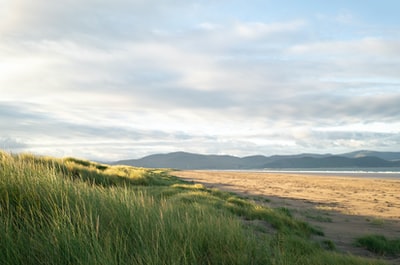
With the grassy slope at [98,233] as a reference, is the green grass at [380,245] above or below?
below

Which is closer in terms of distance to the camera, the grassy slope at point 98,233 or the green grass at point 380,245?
the grassy slope at point 98,233

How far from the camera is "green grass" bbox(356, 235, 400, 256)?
9.97 metres

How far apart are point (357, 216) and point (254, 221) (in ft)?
28.1

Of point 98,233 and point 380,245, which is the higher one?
point 98,233

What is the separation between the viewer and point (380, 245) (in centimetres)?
1027

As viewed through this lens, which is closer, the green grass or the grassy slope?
the grassy slope

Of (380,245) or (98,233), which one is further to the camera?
(380,245)

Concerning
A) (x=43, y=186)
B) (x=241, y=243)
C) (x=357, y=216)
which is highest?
(x=43, y=186)

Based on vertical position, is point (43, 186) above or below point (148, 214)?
above

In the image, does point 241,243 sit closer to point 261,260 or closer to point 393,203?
point 261,260

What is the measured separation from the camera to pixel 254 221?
35.9ft

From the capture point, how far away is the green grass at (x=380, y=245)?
32.7ft

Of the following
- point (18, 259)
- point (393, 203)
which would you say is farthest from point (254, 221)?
point (393, 203)

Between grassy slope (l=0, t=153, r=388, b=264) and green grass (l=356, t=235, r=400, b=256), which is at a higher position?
grassy slope (l=0, t=153, r=388, b=264)
